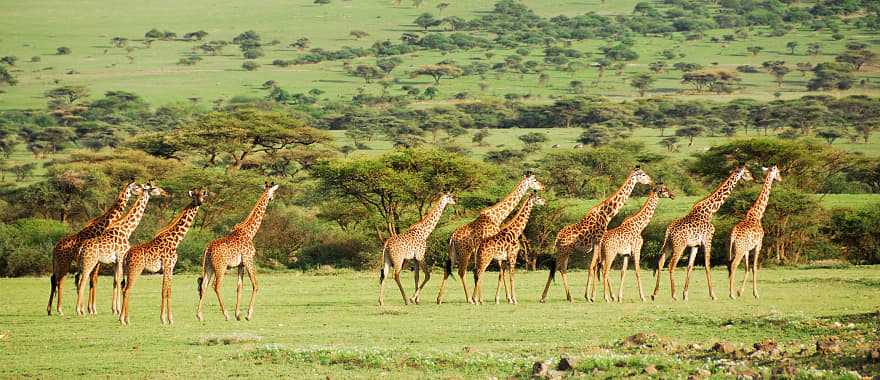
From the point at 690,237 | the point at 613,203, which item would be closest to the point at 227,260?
the point at 613,203

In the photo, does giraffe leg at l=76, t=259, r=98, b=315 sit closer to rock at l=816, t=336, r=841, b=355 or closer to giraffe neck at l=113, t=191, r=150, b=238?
giraffe neck at l=113, t=191, r=150, b=238

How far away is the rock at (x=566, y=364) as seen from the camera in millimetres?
10688

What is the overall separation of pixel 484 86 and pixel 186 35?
4226 cm

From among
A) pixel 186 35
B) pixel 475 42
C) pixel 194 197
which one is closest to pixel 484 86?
pixel 475 42

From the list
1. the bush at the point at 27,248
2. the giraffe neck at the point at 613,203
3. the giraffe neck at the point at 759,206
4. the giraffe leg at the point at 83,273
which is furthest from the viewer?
the bush at the point at 27,248

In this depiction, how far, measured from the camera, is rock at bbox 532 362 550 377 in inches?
417

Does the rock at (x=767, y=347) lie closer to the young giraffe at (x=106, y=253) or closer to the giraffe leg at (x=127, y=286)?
the giraffe leg at (x=127, y=286)

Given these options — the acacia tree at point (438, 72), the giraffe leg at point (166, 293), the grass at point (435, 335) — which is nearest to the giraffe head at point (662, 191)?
the grass at point (435, 335)

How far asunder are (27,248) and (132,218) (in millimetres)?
12259

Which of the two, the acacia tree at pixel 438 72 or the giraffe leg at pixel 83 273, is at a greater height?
the giraffe leg at pixel 83 273

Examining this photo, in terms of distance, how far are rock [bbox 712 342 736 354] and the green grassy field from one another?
282 feet

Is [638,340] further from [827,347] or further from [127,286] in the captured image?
[127,286]

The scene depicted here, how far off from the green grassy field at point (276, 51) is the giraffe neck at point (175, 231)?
269 feet

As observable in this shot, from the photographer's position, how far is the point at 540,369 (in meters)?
10.7
